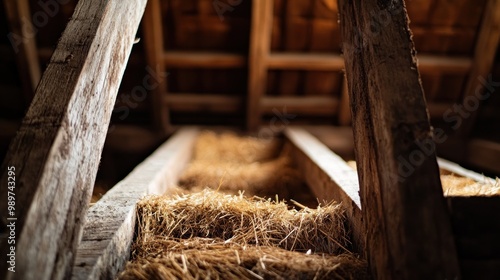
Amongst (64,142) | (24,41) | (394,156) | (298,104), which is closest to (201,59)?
(298,104)

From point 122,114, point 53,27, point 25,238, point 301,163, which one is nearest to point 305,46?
point 301,163

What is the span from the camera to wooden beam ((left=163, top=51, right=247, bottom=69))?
420 centimetres

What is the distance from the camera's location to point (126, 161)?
192 inches

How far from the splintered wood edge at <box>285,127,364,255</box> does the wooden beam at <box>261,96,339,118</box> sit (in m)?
0.84

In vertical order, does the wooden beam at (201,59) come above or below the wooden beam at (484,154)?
above

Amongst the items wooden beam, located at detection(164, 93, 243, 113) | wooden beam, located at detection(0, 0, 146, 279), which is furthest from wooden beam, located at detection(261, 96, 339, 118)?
wooden beam, located at detection(0, 0, 146, 279)

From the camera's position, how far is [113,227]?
57.4 inches

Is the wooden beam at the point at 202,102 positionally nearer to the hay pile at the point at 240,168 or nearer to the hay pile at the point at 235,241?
the hay pile at the point at 240,168

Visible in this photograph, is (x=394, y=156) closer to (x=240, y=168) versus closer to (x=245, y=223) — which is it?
(x=245, y=223)

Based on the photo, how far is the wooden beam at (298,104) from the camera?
469 cm

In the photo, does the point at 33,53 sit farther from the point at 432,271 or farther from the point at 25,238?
the point at 432,271

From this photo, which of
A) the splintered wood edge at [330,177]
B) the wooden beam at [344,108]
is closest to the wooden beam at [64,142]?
the splintered wood edge at [330,177]

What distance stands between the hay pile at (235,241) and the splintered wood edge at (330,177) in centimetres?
9

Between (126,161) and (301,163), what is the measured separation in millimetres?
2677
